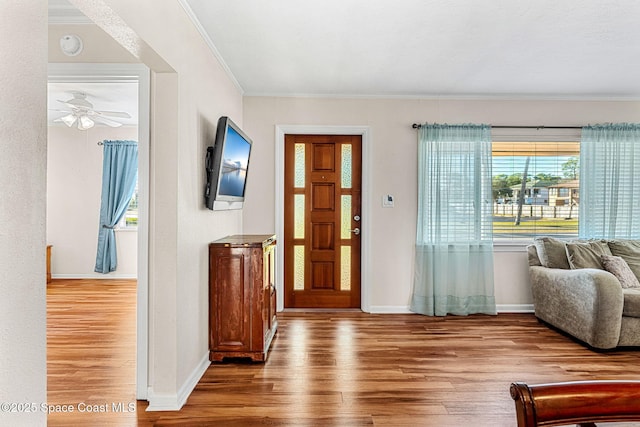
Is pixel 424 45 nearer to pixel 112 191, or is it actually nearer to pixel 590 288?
pixel 590 288

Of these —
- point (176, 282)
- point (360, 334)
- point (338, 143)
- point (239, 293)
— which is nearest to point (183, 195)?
point (176, 282)

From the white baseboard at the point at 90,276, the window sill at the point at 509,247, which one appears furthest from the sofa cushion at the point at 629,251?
the white baseboard at the point at 90,276

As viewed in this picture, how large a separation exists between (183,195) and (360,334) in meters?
2.15

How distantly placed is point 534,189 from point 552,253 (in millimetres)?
880

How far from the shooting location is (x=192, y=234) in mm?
2576

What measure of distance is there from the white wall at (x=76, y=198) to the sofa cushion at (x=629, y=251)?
6.33 meters

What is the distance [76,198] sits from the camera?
606 cm

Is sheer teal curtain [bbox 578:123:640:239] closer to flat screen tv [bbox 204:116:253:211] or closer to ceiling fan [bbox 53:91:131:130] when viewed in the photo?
flat screen tv [bbox 204:116:253:211]

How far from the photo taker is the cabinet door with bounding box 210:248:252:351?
2928 mm

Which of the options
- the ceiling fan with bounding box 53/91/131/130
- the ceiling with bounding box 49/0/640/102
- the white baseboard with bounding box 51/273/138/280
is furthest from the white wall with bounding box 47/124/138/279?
the ceiling with bounding box 49/0/640/102

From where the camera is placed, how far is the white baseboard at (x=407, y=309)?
437 centimetres

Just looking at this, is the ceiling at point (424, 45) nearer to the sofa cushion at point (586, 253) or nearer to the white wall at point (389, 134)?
the white wall at point (389, 134)

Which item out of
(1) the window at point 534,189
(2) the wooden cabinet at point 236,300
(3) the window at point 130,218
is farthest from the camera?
(3) the window at point 130,218

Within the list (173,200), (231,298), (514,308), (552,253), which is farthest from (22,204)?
(514,308)
